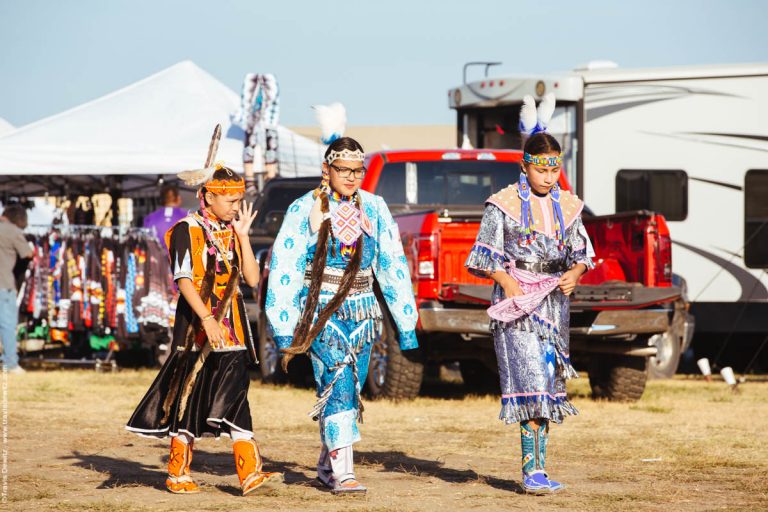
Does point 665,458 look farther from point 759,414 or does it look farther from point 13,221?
point 13,221

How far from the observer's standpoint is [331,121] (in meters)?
7.62

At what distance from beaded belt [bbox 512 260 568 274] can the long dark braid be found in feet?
2.74

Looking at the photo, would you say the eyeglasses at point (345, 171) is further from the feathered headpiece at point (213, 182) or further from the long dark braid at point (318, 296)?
the feathered headpiece at point (213, 182)

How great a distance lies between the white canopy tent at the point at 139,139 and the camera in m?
17.4

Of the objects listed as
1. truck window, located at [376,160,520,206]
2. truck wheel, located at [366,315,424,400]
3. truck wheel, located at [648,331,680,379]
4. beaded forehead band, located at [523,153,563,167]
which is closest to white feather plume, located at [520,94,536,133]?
beaded forehead band, located at [523,153,563,167]

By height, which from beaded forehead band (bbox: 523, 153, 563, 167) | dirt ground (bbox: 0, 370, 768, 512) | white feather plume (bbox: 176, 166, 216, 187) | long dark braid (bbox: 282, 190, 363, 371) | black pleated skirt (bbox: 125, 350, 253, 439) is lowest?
dirt ground (bbox: 0, 370, 768, 512)

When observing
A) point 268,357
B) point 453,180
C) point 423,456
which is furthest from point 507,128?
point 423,456

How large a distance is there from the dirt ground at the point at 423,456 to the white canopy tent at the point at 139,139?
5073mm

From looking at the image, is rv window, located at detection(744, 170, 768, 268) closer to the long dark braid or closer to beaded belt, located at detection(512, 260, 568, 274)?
beaded belt, located at detection(512, 260, 568, 274)

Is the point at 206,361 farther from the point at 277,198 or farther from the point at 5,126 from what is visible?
the point at 5,126

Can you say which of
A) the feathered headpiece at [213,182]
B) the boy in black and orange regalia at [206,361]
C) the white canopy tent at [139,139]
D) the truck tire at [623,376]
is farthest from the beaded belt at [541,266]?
the white canopy tent at [139,139]

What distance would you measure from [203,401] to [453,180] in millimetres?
5946

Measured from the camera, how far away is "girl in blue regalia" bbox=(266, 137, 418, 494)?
275 inches

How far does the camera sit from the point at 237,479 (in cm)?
767
